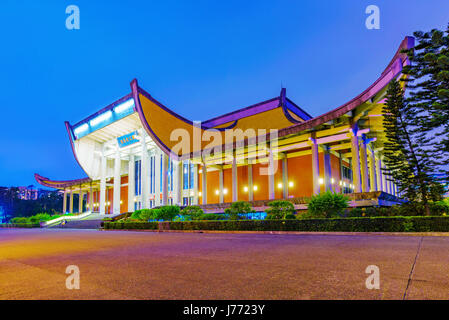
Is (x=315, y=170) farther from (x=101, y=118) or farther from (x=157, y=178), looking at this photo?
(x=101, y=118)

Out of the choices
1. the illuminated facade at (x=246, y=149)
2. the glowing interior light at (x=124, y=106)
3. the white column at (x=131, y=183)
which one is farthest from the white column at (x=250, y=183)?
the white column at (x=131, y=183)

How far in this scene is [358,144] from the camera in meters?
20.9

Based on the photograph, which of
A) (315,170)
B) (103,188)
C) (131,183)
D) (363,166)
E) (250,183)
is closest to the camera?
(363,166)

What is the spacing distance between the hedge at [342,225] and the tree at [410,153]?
4.08 m

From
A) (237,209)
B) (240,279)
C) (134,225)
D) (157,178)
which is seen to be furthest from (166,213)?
(157,178)

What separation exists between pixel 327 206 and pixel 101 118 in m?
35.3

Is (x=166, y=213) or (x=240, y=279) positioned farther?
(x=166, y=213)

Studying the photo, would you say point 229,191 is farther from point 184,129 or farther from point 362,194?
point 362,194

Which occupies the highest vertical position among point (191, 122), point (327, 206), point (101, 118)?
point (101, 118)

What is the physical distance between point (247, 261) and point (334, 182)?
24739 millimetres

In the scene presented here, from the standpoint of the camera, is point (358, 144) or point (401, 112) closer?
point (401, 112)

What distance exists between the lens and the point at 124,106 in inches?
1435

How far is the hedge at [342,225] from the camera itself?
1060 cm
